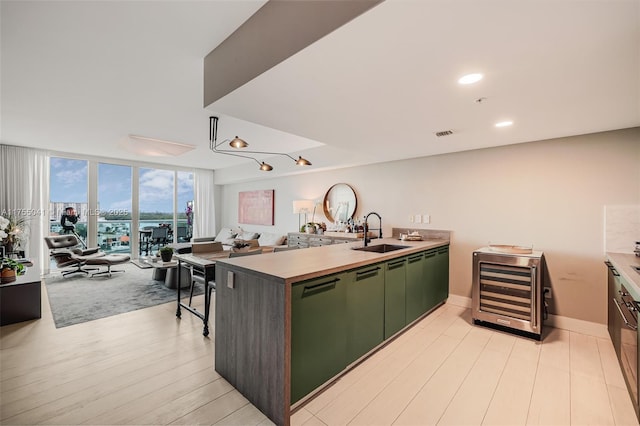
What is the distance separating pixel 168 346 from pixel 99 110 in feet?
9.63

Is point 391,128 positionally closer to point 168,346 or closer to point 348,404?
point 348,404

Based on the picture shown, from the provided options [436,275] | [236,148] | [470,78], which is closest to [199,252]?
[236,148]

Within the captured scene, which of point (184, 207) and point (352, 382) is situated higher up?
point (184, 207)

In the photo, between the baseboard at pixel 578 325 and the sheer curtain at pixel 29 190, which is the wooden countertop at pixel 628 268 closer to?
the baseboard at pixel 578 325

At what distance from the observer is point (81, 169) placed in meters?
6.30

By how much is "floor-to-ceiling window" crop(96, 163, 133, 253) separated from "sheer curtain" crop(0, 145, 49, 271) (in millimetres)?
925

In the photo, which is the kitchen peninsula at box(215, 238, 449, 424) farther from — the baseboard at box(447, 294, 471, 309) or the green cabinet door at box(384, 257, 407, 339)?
the baseboard at box(447, 294, 471, 309)

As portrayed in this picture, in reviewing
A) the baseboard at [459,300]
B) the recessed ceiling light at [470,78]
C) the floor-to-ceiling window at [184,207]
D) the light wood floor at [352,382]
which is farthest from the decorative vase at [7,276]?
the baseboard at [459,300]

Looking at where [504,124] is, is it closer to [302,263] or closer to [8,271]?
[302,263]

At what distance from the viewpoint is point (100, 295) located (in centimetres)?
419

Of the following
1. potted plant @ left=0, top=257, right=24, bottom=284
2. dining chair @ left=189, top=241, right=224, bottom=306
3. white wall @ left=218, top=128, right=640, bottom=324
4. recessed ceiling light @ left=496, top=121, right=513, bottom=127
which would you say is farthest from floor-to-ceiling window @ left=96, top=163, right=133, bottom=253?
recessed ceiling light @ left=496, top=121, right=513, bottom=127

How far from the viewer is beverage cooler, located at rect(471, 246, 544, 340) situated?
9.07 feet

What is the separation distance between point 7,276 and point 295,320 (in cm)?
375

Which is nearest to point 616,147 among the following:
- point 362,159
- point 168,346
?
point 362,159
